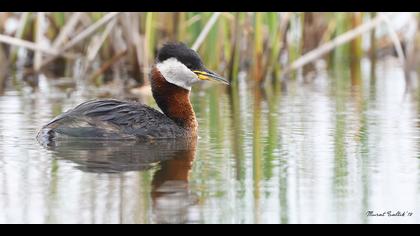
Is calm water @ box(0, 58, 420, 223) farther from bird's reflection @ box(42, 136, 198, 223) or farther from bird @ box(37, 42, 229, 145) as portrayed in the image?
bird @ box(37, 42, 229, 145)

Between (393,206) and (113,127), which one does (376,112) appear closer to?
(113,127)

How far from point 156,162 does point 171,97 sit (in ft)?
6.73

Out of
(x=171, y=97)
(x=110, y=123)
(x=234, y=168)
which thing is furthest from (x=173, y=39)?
(x=234, y=168)

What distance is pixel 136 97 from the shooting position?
13.6 m

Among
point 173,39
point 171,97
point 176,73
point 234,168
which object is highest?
point 173,39

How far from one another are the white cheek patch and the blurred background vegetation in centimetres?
321

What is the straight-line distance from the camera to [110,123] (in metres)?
9.64

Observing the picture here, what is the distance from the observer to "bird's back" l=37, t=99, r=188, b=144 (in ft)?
31.1

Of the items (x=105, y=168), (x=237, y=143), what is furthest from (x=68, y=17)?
(x=105, y=168)

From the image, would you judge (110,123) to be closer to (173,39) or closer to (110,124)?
(110,124)

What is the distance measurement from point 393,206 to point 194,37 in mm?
8465
